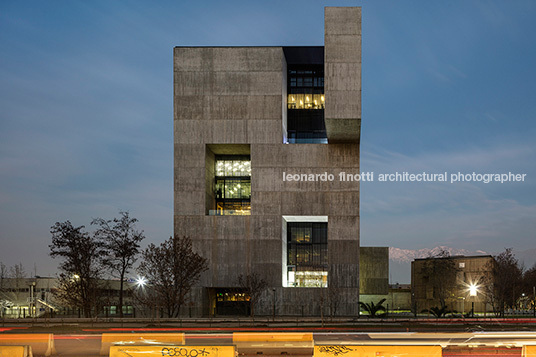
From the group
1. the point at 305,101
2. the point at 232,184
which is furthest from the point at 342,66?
the point at 232,184

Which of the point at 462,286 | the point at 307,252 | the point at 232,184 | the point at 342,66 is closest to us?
the point at 342,66

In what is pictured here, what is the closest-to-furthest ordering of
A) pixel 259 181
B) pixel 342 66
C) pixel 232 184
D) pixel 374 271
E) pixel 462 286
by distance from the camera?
1. pixel 342 66
2. pixel 259 181
3. pixel 232 184
4. pixel 374 271
5. pixel 462 286

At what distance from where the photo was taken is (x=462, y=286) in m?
79.0

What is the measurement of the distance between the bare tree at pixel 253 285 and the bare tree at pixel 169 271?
5905mm

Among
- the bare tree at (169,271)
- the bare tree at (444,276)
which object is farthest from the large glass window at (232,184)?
the bare tree at (444,276)

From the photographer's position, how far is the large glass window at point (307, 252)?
225 feet

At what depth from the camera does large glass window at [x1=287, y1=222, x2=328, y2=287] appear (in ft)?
225

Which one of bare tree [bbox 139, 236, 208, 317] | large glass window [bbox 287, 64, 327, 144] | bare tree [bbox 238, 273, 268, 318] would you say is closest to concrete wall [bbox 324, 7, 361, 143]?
large glass window [bbox 287, 64, 327, 144]

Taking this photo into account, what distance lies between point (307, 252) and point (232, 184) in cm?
1370

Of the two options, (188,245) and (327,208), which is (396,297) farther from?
(188,245)

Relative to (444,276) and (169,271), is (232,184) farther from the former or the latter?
(444,276)

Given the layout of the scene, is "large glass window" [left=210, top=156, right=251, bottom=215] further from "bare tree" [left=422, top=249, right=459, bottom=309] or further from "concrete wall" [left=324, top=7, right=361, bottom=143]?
"bare tree" [left=422, top=249, right=459, bottom=309]

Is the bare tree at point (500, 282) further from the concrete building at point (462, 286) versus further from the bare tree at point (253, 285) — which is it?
the bare tree at point (253, 285)

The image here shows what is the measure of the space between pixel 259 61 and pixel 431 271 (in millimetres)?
42599
